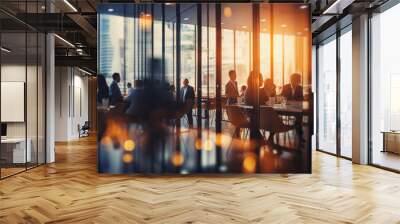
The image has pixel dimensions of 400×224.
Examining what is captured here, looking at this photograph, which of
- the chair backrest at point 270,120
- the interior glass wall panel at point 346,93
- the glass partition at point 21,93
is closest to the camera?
the chair backrest at point 270,120

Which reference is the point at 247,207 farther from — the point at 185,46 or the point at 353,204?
the point at 185,46

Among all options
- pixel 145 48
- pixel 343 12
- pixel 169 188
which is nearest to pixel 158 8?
pixel 145 48

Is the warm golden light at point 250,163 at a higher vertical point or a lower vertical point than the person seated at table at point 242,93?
lower

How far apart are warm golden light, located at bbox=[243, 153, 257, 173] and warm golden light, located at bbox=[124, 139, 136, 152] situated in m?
1.97

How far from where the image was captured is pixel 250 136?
6113 millimetres

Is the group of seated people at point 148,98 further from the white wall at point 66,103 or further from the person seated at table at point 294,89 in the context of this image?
the white wall at point 66,103

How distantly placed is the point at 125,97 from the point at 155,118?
0.64 m

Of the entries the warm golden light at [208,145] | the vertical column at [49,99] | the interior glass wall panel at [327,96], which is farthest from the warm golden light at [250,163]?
the vertical column at [49,99]

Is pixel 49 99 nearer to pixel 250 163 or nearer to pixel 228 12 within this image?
pixel 228 12

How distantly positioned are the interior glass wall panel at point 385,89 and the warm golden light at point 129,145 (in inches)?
196

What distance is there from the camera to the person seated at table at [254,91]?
6.14 metres

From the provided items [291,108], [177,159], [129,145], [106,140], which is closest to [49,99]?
[106,140]

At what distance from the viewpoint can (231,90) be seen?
6.15 m

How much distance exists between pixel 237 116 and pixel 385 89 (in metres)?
3.39
